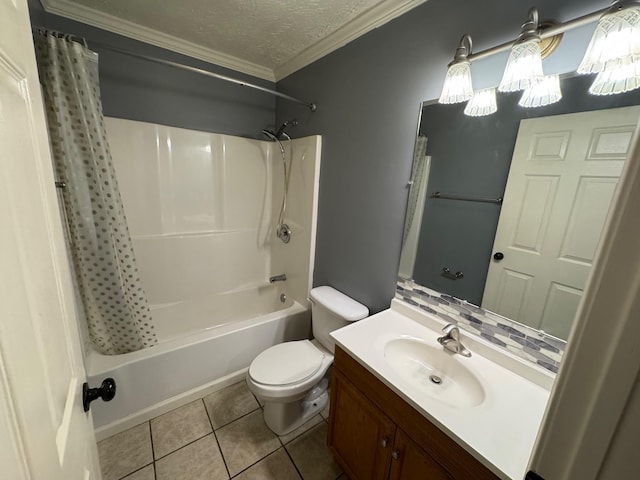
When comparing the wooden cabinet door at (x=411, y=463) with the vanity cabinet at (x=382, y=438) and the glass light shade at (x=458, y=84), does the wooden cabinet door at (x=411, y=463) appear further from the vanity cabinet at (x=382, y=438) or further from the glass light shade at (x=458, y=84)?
the glass light shade at (x=458, y=84)

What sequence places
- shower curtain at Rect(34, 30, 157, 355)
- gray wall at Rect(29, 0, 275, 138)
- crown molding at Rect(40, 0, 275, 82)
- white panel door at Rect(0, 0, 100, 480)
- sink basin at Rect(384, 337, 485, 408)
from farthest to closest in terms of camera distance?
gray wall at Rect(29, 0, 275, 138) → crown molding at Rect(40, 0, 275, 82) → shower curtain at Rect(34, 30, 157, 355) → sink basin at Rect(384, 337, 485, 408) → white panel door at Rect(0, 0, 100, 480)

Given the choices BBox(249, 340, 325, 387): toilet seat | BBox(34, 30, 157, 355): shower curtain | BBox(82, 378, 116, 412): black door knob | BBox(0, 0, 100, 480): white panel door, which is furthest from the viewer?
BBox(249, 340, 325, 387): toilet seat

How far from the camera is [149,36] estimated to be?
1.75 meters

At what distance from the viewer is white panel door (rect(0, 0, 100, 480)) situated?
304 mm

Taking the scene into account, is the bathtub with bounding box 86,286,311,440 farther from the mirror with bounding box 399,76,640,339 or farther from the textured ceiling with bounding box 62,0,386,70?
the textured ceiling with bounding box 62,0,386,70

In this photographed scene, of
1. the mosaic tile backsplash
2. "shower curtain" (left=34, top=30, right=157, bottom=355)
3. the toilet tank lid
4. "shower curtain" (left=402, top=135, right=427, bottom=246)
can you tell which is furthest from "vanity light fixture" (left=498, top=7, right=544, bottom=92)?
"shower curtain" (left=34, top=30, right=157, bottom=355)

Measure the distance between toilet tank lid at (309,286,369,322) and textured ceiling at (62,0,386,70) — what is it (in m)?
1.66

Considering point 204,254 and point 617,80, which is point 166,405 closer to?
point 204,254

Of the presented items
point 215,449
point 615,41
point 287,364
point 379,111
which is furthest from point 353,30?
point 215,449

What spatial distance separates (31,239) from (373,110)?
4.95ft

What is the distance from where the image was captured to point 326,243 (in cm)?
188

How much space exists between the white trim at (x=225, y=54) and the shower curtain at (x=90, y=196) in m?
0.50

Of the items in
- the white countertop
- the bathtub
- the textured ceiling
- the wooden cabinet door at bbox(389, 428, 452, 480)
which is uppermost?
the textured ceiling

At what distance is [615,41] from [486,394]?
1.17m
